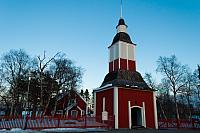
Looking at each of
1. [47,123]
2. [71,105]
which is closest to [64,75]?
[71,105]

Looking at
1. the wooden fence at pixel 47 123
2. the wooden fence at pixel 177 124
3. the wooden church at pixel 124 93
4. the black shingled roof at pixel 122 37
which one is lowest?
the wooden fence at pixel 177 124

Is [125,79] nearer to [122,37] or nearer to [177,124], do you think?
[122,37]

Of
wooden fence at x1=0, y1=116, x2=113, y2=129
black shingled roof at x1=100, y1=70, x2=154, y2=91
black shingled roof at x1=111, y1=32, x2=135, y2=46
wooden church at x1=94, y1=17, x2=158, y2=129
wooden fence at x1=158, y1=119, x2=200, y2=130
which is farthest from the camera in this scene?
black shingled roof at x1=111, y1=32, x2=135, y2=46

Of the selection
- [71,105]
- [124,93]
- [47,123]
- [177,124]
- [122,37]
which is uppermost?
[122,37]

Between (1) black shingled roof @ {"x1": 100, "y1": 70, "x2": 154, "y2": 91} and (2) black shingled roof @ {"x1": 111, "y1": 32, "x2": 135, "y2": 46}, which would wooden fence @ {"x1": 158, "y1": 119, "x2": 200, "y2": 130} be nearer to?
(1) black shingled roof @ {"x1": 100, "y1": 70, "x2": 154, "y2": 91}

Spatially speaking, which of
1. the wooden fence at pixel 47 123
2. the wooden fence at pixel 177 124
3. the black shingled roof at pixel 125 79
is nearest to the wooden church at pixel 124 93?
the black shingled roof at pixel 125 79

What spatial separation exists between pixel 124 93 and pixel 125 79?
7.17 ft

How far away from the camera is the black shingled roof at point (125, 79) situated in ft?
76.1

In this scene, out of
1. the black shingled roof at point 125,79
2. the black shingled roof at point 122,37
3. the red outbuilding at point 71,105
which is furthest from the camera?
the red outbuilding at point 71,105

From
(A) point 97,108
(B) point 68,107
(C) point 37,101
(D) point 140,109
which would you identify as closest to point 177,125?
(D) point 140,109

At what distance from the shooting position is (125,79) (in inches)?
950

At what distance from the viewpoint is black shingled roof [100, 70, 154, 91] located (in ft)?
76.1

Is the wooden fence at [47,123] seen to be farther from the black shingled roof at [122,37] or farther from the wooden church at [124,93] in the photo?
the black shingled roof at [122,37]

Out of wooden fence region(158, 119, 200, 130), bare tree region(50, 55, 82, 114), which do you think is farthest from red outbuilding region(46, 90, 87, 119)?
wooden fence region(158, 119, 200, 130)
